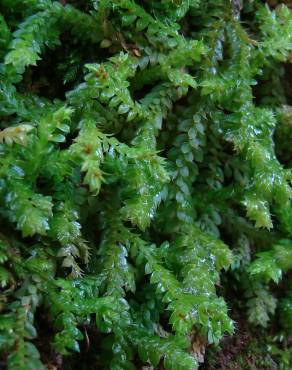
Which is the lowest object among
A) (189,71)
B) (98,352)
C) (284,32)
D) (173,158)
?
(98,352)

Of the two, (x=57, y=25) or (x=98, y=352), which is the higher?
(x=57, y=25)

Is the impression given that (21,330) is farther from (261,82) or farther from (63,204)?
(261,82)

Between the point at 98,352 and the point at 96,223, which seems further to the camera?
the point at 96,223

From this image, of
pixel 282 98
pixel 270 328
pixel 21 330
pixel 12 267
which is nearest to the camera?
pixel 21 330

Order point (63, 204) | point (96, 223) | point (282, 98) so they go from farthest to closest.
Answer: point (282, 98) < point (96, 223) < point (63, 204)

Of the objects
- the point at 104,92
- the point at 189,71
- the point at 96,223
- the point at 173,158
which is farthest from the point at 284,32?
the point at 96,223

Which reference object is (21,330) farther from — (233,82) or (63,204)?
(233,82)

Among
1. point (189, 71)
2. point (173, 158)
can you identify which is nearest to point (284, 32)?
point (189, 71)
